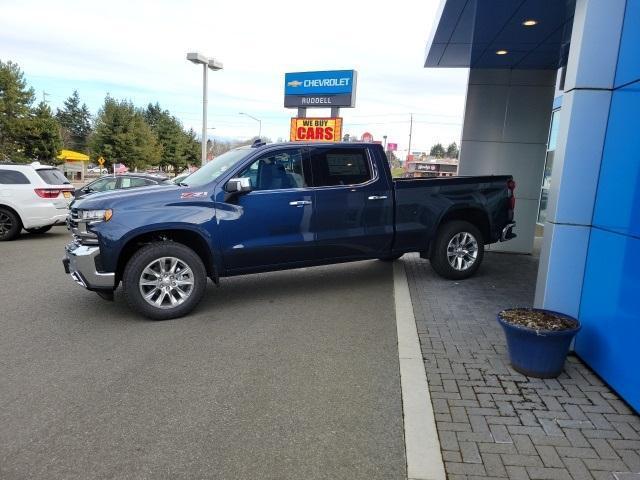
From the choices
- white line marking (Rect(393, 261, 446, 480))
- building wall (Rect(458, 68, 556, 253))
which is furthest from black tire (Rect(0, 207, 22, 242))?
building wall (Rect(458, 68, 556, 253))

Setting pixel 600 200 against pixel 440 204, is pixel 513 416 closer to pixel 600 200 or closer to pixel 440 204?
pixel 600 200

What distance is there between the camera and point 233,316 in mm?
5727

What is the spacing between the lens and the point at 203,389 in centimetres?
385

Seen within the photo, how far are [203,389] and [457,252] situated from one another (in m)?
4.81

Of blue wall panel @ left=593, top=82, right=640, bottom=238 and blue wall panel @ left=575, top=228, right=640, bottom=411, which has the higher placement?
blue wall panel @ left=593, top=82, right=640, bottom=238

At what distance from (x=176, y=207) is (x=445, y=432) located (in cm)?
370

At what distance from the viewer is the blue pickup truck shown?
5.34 meters

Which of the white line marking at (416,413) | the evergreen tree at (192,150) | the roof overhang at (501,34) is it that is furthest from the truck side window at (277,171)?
the evergreen tree at (192,150)

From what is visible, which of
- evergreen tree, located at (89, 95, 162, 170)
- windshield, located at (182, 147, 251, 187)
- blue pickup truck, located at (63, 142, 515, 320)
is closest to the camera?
blue pickup truck, located at (63, 142, 515, 320)

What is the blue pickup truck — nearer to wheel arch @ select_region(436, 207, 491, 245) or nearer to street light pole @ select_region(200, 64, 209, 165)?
wheel arch @ select_region(436, 207, 491, 245)

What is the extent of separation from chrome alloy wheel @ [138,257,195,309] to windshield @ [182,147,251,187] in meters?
1.03

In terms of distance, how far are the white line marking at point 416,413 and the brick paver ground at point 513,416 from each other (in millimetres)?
62

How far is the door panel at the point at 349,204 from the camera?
250 inches

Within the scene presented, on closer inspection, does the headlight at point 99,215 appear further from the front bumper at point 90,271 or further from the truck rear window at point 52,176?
the truck rear window at point 52,176
